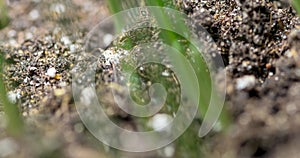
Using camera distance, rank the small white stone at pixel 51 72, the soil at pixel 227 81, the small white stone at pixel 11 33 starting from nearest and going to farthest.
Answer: the soil at pixel 227 81 < the small white stone at pixel 51 72 < the small white stone at pixel 11 33

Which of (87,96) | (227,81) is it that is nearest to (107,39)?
(87,96)

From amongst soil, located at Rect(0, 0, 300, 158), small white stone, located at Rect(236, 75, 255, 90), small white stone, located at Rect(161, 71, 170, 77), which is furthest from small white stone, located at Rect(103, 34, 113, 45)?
small white stone, located at Rect(236, 75, 255, 90)

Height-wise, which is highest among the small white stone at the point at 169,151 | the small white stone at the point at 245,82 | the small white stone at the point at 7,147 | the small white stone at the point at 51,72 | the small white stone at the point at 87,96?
the small white stone at the point at 245,82

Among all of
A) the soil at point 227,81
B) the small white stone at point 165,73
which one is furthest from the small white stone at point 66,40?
the small white stone at point 165,73

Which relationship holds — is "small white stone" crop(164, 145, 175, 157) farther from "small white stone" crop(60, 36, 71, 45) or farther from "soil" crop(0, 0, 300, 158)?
"small white stone" crop(60, 36, 71, 45)

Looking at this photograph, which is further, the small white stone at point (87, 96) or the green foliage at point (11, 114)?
the small white stone at point (87, 96)

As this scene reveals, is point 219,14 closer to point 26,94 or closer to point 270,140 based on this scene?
point 270,140

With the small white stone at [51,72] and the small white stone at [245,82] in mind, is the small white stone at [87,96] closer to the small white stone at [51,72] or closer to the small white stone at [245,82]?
the small white stone at [51,72]

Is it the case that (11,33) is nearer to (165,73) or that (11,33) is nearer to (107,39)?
(107,39)
